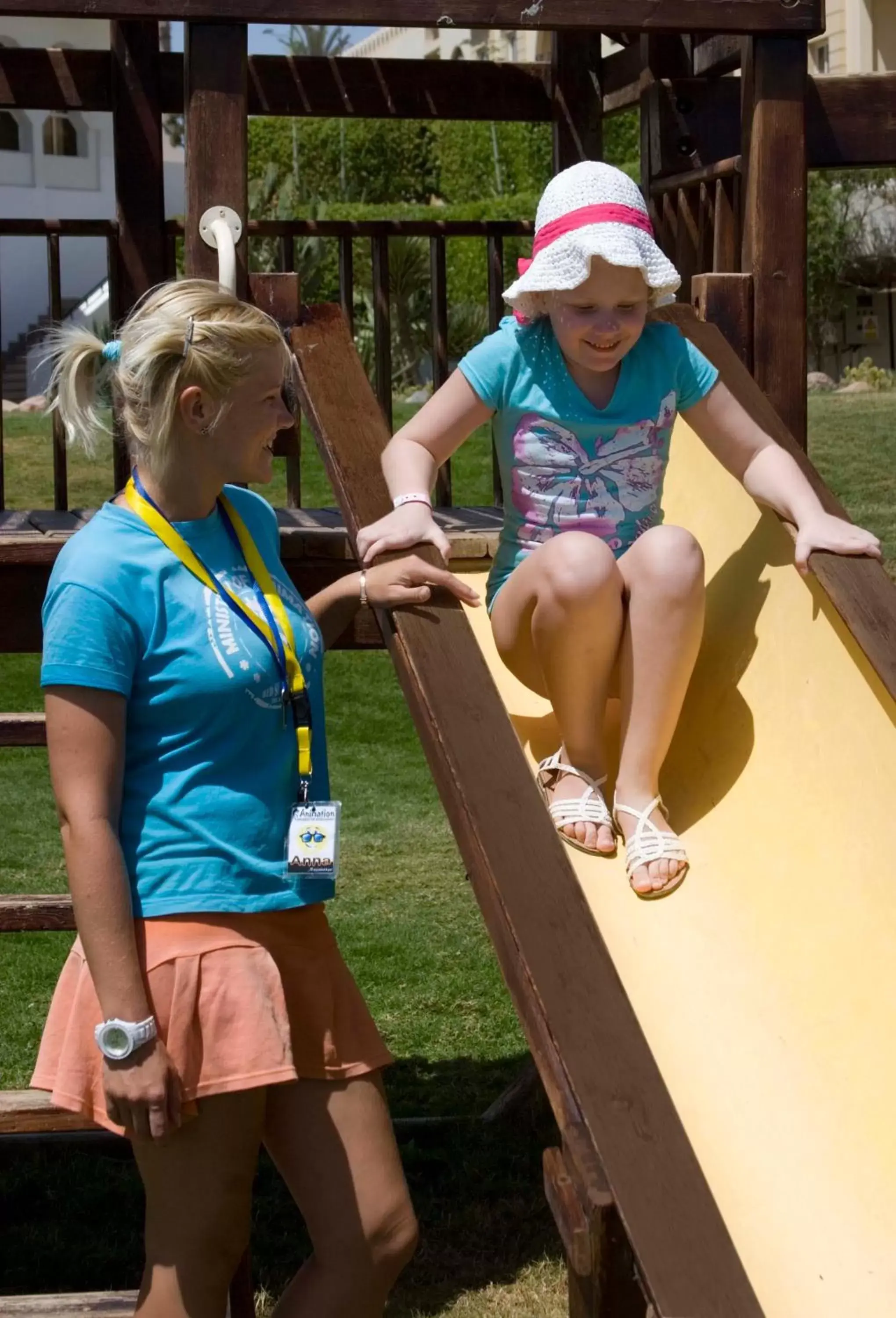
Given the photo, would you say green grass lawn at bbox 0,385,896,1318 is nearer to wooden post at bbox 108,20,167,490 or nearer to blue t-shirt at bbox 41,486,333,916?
blue t-shirt at bbox 41,486,333,916

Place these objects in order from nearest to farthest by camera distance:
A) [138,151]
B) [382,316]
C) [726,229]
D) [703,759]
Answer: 1. [703,759]
2. [726,229]
3. [138,151]
4. [382,316]

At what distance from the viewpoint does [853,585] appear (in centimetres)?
297

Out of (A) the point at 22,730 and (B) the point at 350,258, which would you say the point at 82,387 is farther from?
(B) the point at 350,258

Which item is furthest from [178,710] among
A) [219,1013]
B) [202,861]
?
[219,1013]

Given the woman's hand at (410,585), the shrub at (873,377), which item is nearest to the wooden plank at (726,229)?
the woman's hand at (410,585)

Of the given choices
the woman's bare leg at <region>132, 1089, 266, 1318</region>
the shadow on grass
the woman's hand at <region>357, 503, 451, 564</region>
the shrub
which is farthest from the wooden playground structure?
the shrub

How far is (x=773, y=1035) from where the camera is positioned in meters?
2.67

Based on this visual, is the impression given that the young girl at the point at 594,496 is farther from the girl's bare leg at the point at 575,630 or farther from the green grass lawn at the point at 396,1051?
the green grass lawn at the point at 396,1051

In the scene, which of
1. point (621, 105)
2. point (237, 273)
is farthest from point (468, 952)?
point (237, 273)

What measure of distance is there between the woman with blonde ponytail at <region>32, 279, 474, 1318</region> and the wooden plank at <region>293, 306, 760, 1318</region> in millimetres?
230

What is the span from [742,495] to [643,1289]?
1.99m

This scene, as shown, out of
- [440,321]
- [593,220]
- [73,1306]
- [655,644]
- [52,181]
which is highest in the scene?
[52,181]

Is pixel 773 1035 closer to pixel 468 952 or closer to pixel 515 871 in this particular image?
pixel 515 871

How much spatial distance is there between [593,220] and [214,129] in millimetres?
978
